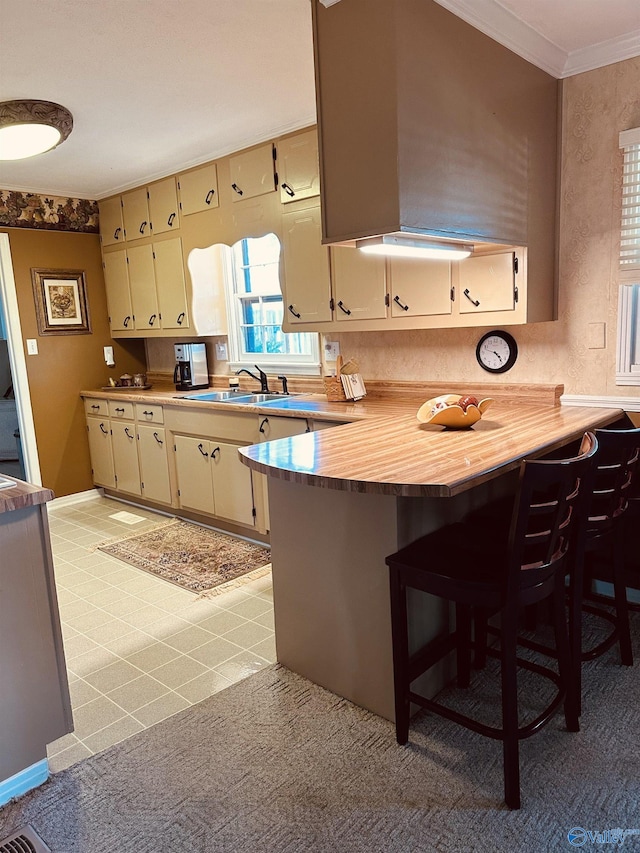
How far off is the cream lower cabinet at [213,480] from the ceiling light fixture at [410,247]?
181 centimetres

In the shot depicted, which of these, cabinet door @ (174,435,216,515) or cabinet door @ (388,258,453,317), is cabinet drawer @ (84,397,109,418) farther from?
cabinet door @ (388,258,453,317)

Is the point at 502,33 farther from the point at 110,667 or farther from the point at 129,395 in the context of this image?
the point at 129,395

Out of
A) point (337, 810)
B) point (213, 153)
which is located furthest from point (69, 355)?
point (337, 810)

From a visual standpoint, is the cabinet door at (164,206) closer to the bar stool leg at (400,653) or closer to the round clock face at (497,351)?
the round clock face at (497,351)

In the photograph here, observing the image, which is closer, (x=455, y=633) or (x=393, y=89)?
(x=393, y=89)

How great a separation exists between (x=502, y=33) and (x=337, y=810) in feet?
9.28

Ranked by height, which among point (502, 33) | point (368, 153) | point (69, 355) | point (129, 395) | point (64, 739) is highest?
point (502, 33)

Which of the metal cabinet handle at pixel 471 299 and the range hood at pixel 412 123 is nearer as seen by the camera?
the range hood at pixel 412 123

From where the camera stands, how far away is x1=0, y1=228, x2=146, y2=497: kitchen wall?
4.82m

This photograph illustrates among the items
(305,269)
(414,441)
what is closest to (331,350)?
(305,269)

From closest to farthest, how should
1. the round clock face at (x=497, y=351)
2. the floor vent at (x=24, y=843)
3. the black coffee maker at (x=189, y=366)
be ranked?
the floor vent at (x=24, y=843) → the round clock face at (x=497, y=351) → the black coffee maker at (x=189, y=366)

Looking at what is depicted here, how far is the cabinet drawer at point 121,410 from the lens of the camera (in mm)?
4723

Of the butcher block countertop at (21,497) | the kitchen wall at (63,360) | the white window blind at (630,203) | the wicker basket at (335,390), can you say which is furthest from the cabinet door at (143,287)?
the white window blind at (630,203)

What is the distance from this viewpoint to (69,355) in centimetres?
510
